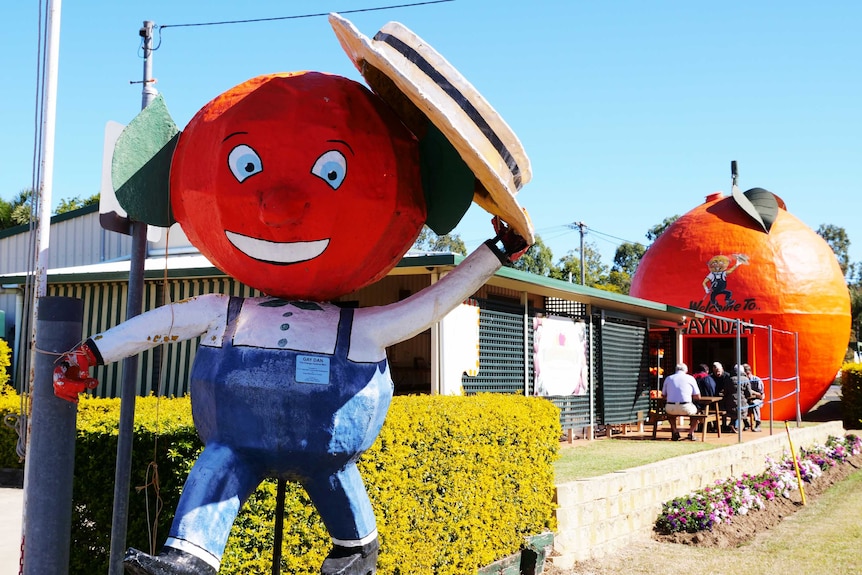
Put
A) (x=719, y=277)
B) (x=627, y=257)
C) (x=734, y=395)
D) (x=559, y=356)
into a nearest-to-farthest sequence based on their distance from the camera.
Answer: (x=559, y=356)
(x=734, y=395)
(x=719, y=277)
(x=627, y=257)

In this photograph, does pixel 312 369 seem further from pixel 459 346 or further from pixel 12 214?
pixel 12 214

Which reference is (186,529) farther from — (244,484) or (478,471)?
(478,471)

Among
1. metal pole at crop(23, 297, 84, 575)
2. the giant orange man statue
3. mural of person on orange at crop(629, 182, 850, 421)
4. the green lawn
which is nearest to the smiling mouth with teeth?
the giant orange man statue

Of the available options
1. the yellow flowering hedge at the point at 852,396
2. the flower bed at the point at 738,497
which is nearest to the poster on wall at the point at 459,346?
the flower bed at the point at 738,497

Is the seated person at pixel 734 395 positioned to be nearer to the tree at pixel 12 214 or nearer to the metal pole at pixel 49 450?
the metal pole at pixel 49 450

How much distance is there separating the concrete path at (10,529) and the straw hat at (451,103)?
4.28 metres

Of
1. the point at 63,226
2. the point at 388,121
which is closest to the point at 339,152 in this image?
the point at 388,121

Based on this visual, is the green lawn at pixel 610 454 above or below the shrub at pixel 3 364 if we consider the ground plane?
below

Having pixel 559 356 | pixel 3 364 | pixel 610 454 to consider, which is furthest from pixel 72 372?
pixel 3 364

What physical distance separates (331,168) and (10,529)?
5765mm

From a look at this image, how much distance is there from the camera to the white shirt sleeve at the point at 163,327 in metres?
3.21

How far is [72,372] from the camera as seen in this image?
315 centimetres

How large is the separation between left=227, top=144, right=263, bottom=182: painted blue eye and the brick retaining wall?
5.16m

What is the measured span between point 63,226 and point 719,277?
15.2 m
